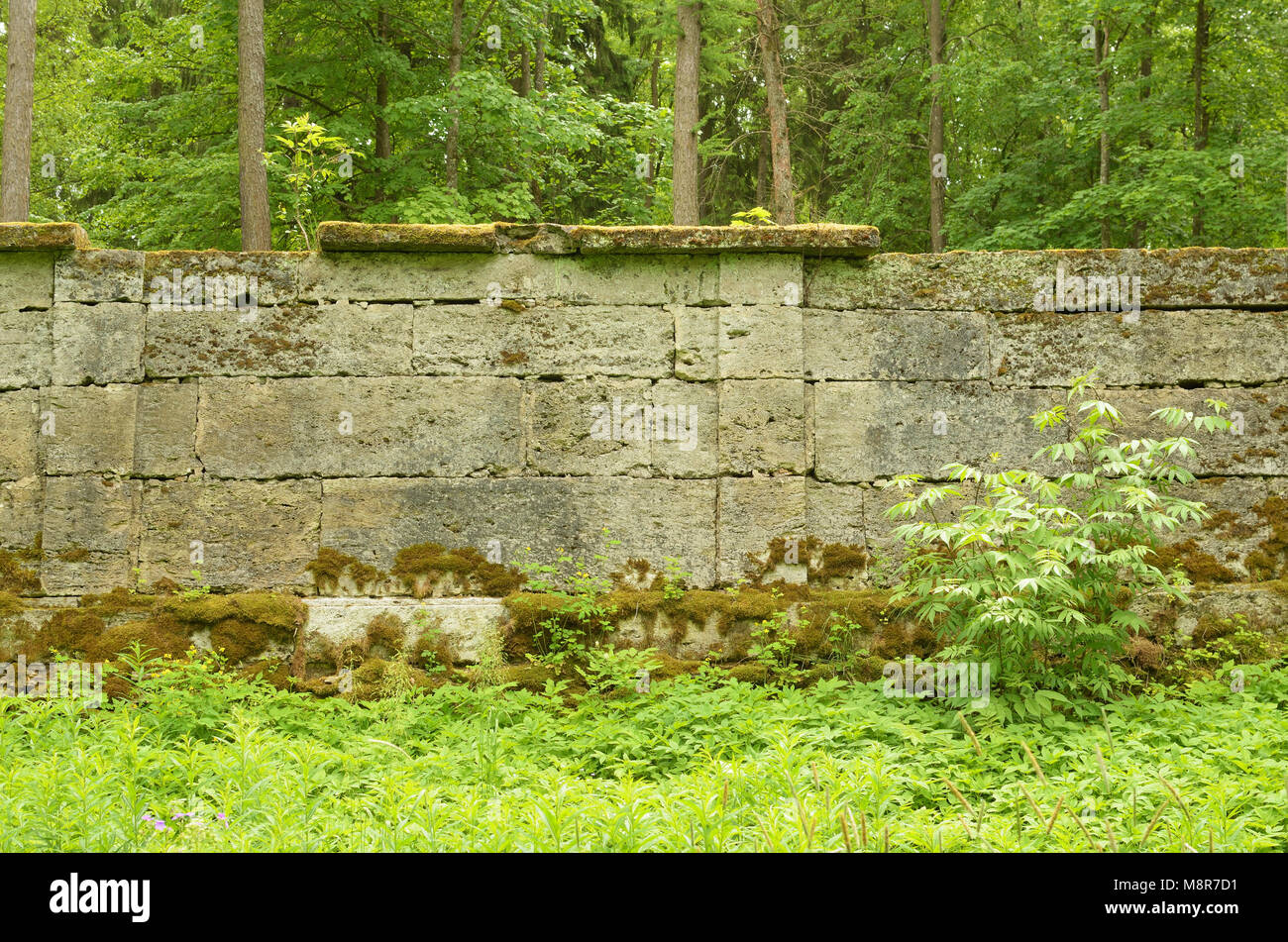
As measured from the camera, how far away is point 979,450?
5.80 m

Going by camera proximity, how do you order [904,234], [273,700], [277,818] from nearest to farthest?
1. [277,818]
2. [273,700]
3. [904,234]

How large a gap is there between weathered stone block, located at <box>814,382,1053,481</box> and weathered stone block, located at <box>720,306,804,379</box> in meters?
0.27

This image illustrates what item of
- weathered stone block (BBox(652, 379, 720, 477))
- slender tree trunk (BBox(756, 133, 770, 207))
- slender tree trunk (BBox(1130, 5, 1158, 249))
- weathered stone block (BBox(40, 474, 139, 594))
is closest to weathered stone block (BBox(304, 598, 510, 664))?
weathered stone block (BBox(40, 474, 139, 594))

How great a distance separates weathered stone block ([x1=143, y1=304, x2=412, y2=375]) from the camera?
5750 millimetres

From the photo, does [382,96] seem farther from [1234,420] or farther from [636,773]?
[636,773]

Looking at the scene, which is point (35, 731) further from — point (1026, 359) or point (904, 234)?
point (904, 234)

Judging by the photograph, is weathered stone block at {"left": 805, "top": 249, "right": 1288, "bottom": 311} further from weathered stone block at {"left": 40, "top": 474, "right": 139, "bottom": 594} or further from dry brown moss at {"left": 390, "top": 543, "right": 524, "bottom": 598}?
weathered stone block at {"left": 40, "top": 474, "right": 139, "bottom": 594}

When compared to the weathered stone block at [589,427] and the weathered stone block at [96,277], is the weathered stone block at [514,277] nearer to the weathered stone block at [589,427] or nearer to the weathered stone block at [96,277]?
the weathered stone block at [589,427]

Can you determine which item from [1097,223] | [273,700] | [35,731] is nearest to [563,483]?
[273,700]

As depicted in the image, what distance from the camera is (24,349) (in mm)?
5715

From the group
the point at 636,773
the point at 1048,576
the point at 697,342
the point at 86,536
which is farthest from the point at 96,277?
the point at 1048,576

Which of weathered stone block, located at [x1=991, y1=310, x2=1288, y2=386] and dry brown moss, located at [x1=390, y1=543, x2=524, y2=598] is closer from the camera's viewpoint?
dry brown moss, located at [x1=390, y1=543, x2=524, y2=598]

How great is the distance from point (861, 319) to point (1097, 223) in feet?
30.4

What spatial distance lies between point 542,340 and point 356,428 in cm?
127
